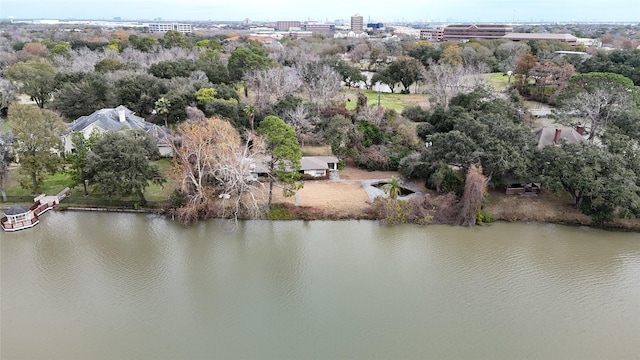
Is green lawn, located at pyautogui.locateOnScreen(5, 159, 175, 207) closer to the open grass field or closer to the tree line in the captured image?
the open grass field

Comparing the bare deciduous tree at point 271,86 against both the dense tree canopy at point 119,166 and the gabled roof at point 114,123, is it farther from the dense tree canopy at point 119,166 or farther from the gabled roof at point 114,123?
the dense tree canopy at point 119,166

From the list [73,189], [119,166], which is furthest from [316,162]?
[73,189]

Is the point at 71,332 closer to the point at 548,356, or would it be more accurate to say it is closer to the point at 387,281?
the point at 387,281

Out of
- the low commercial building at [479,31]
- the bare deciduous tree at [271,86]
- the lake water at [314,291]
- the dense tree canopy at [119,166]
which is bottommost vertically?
the lake water at [314,291]

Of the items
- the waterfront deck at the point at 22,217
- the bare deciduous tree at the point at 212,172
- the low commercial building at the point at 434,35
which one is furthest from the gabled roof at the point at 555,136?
the low commercial building at the point at 434,35

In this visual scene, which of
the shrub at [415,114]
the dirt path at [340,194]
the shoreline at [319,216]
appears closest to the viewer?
the shoreline at [319,216]

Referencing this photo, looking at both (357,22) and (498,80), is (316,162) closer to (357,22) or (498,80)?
(498,80)

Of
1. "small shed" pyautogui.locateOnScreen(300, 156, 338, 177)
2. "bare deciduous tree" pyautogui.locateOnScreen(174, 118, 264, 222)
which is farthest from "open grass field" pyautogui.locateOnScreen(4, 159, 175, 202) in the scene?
"small shed" pyautogui.locateOnScreen(300, 156, 338, 177)
